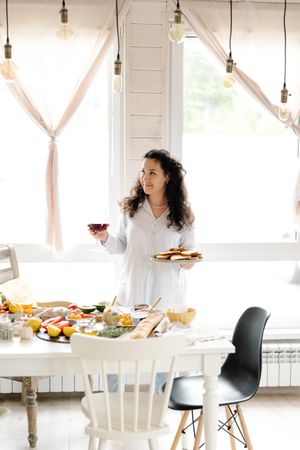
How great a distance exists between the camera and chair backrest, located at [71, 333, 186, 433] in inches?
90.7

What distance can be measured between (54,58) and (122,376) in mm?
2247

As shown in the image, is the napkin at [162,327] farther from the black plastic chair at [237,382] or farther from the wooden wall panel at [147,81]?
the wooden wall panel at [147,81]

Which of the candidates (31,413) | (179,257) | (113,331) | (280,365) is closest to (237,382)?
(179,257)

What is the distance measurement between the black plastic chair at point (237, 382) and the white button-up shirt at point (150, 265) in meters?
0.47

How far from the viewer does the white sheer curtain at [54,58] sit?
3.91 metres

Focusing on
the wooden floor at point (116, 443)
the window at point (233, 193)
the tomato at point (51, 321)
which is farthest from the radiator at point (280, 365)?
the tomato at point (51, 321)

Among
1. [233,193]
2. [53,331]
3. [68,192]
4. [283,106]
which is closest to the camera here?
[53,331]

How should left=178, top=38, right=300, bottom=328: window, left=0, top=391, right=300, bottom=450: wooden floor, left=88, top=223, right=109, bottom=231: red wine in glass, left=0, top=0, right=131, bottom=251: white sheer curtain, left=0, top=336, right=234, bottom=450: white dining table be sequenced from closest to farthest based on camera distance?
left=0, top=336, right=234, bottom=450: white dining table, left=88, top=223, right=109, bottom=231: red wine in glass, left=0, top=391, right=300, bottom=450: wooden floor, left=0, top=0, right=131, bottom=251: white sheer curtain, left=178, top=38, right=300, bottom=328: window

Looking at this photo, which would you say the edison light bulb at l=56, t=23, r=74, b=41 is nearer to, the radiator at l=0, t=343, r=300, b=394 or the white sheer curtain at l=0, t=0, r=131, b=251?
the white sheer curtain at l=0, t=0, r=131, b=251

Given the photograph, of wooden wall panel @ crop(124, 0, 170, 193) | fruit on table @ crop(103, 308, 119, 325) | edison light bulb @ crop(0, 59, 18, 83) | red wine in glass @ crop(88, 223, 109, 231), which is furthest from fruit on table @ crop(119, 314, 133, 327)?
wooden wall panel @ crop(124, 0, 170, 193)

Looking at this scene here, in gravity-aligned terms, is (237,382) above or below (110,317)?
below

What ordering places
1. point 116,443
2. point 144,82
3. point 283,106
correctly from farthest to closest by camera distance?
point 144,82 < point 283,106 < point 116,443

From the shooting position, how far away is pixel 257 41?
13.4 feet

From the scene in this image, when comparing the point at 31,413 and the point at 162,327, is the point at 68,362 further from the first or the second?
the point at 31,413
